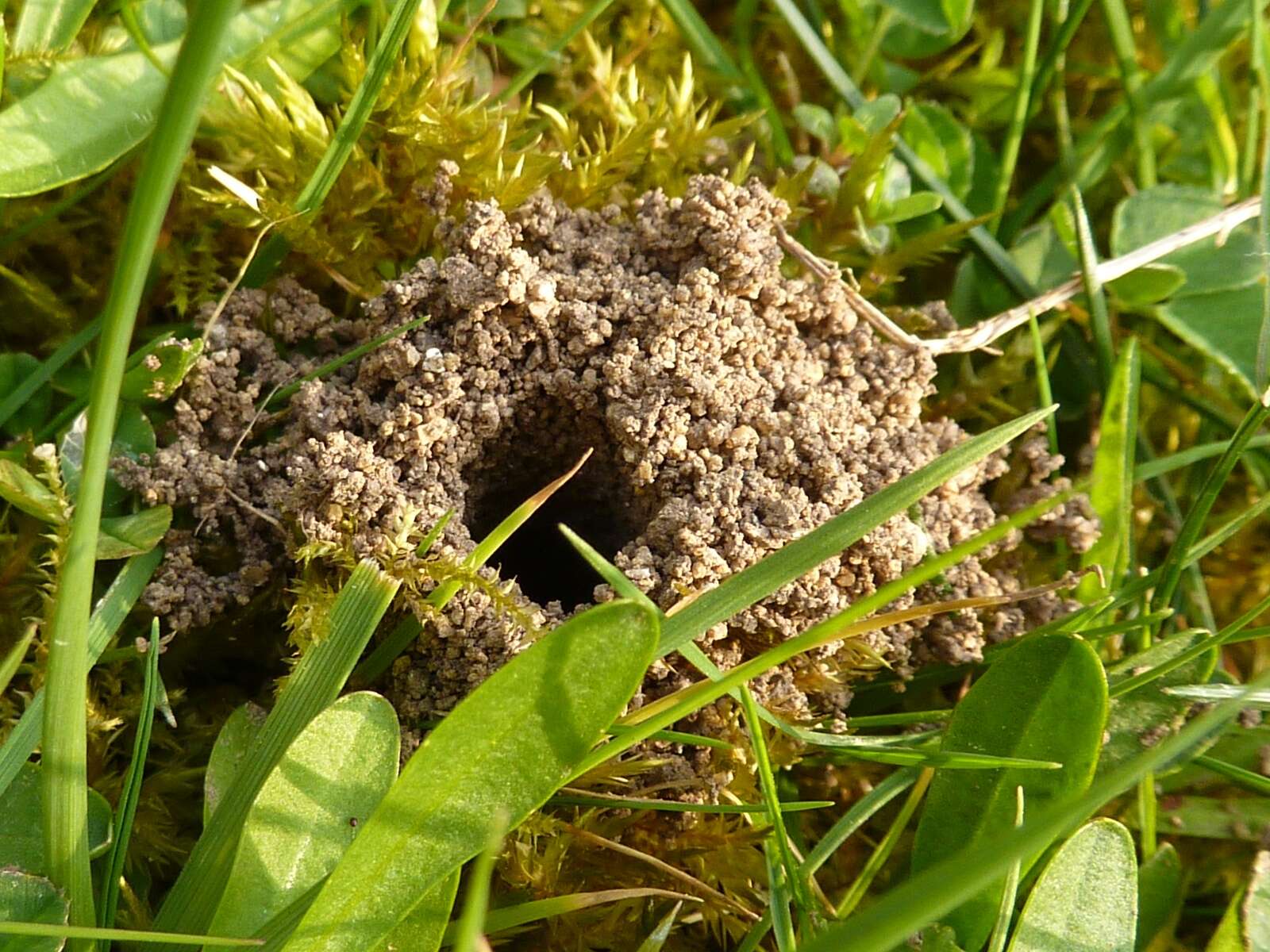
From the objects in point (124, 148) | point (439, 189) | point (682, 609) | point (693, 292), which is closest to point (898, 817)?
point (682, 609)

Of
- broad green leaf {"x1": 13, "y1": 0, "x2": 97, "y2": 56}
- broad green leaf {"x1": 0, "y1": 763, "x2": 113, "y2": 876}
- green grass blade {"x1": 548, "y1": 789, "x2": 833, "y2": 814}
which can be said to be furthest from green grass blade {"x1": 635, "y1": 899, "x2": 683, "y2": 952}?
broad green leaf {"x1": 13, "y1": 0, "x2": 97, "y2": 56}

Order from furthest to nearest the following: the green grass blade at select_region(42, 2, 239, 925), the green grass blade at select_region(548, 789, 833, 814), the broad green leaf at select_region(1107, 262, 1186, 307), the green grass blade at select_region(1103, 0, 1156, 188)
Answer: the green grass blade at select_region(1103, 0, 1156, 188) < the broad green leaf at select_region(1107, 262, 1186, 307) < the green grass blade at select_region(548, 789, 833, 814) < the green grass blade at select_region(42, 2, 239, 925)

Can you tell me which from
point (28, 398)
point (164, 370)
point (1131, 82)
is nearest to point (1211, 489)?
point (1131, 82)

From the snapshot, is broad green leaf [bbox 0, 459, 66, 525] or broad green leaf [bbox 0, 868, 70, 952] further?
broad green leaf [bbox 0, 459, 66, 525]

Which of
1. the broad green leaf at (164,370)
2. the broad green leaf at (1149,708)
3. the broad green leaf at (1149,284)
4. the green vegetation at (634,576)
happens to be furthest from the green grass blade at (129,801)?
the broad green leaf at (1149,284)

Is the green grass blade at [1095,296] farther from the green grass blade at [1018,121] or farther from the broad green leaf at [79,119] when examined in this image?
the broad green leaf at [79,119]

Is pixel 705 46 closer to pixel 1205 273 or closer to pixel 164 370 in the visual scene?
pixel 1205 273

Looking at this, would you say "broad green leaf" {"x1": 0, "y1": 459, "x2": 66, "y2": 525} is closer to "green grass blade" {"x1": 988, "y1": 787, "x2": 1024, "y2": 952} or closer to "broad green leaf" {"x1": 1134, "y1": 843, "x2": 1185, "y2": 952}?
"green grass blade" {"x1": 988, "y1": 787, "x2": 1024, "y2": 952}
